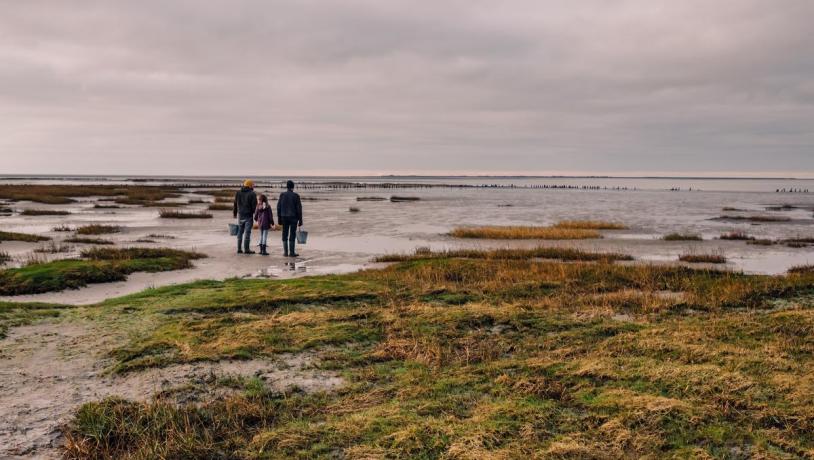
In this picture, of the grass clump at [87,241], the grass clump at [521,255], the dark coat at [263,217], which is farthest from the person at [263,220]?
the grass clump at [87,241]

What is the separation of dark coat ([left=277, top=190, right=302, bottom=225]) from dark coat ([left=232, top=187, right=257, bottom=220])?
127 centimetres

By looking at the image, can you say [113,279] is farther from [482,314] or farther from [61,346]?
[482,314]

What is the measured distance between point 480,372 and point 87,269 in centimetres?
1291

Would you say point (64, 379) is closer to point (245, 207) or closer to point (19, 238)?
point (245, 207)

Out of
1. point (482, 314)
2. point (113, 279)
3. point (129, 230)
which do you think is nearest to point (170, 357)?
point (482, 314)

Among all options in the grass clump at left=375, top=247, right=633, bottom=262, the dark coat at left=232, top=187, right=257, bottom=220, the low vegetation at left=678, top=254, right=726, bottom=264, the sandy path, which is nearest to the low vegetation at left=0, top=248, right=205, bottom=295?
the dark coat at left=232, top=187, right=257, bottom=220

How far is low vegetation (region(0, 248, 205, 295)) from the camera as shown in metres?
13.9

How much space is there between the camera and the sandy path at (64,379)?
567 cm

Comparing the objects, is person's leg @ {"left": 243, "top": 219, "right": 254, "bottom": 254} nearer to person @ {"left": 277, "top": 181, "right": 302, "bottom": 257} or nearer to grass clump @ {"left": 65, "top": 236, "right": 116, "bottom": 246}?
person @ {"left": 277, "top": 181, "right": 302, "bottom": 257}

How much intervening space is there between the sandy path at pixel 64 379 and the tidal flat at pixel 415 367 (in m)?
0.04

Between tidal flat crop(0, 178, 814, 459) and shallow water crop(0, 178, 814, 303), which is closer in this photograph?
tidal flat crop(0, 178, 814, 459)

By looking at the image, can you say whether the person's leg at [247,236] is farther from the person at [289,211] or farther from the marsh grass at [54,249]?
the marsh grass at [54,249]

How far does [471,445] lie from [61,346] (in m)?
6.81

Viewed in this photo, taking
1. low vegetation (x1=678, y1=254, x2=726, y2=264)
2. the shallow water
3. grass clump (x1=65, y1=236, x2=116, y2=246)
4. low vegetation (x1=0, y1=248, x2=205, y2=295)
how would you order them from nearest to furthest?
1. low vegetation (x1=0, y1=248, x2=205, y2=295)
2. the shallow water
3. low vegetation (x1=678, y1=254, x2=726, y2=264)
4. grass clump (x1=65, y1=236, x2=116, y2=246)
